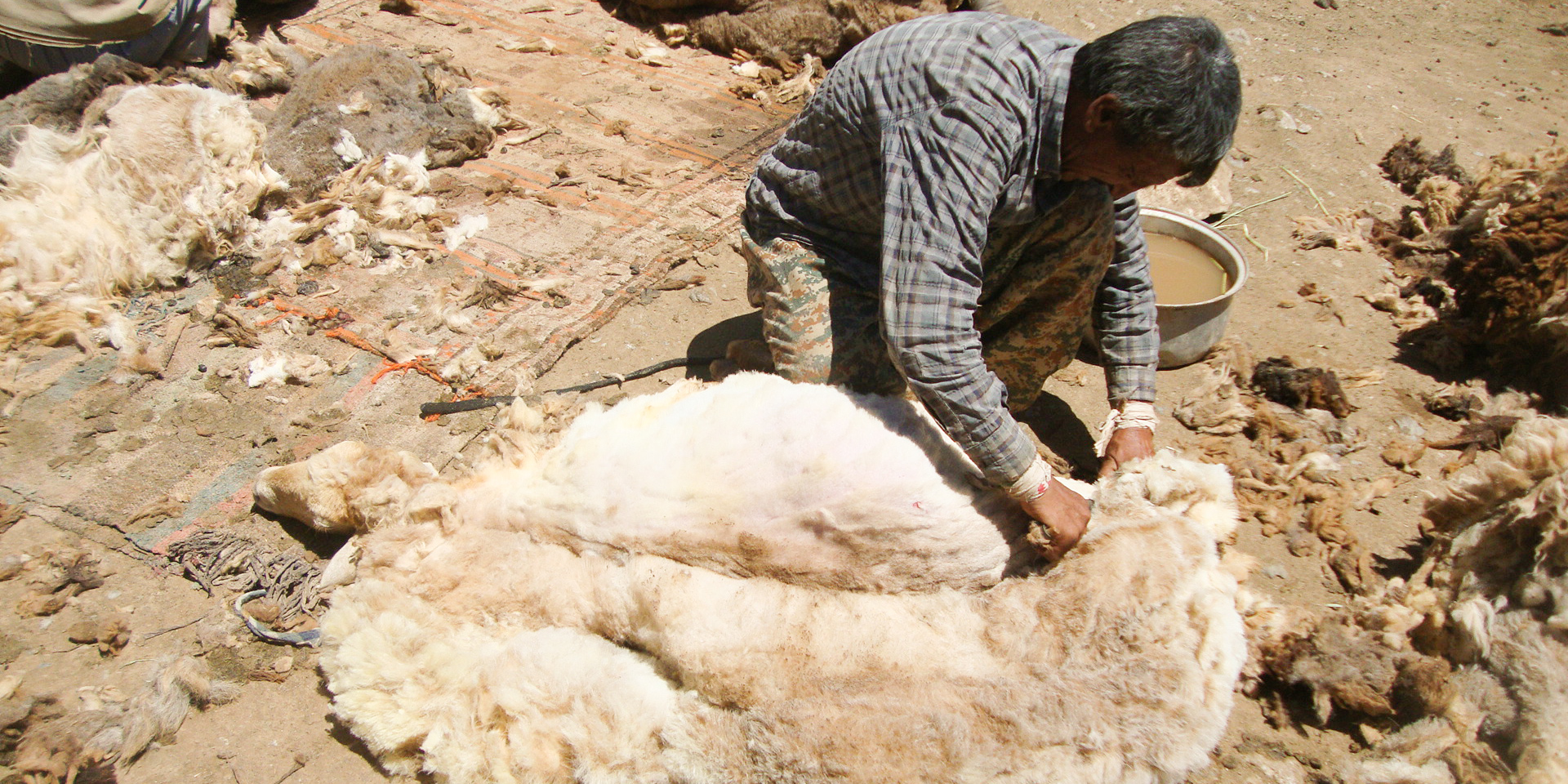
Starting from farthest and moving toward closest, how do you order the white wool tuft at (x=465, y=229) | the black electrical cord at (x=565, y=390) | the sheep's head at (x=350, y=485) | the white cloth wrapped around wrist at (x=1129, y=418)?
the white wool tuft at (x=465, y=229), the black electrical cord at (x=565, y=390), the white cloth wrapped around wrist at (x=1129, y=418), the sheep's head at (x=350, y=485)

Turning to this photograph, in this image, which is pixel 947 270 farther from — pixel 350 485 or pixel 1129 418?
pixel 350 485

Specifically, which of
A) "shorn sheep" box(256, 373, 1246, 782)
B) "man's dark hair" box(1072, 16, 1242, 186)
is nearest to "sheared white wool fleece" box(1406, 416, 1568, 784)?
"shorn sheep" box(256, 373, 1246, 782)

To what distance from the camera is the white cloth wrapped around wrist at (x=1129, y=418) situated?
96.3 inches

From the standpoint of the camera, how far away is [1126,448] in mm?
2367

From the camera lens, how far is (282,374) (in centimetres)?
294

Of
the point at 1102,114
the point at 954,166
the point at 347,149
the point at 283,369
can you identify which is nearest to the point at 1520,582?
the point at 1102,114

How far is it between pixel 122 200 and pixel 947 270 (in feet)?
11.8

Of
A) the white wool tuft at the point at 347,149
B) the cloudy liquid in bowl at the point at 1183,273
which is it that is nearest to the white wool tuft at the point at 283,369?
the white wool tuft at the point at 347,149

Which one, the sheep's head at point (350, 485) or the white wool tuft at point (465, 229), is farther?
the white wool tuft at point (465, 229)

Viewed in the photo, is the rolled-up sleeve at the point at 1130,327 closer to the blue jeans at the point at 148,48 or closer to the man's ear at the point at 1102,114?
the man's ear at the point at 1102,114

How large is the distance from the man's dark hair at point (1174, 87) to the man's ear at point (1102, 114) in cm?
1

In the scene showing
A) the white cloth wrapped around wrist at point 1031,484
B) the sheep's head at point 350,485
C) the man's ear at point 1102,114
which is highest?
the man's ear at point 1102,114

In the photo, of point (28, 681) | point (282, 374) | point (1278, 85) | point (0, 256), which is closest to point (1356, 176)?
point (1278, 85)

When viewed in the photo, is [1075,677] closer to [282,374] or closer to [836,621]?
[836,621]
